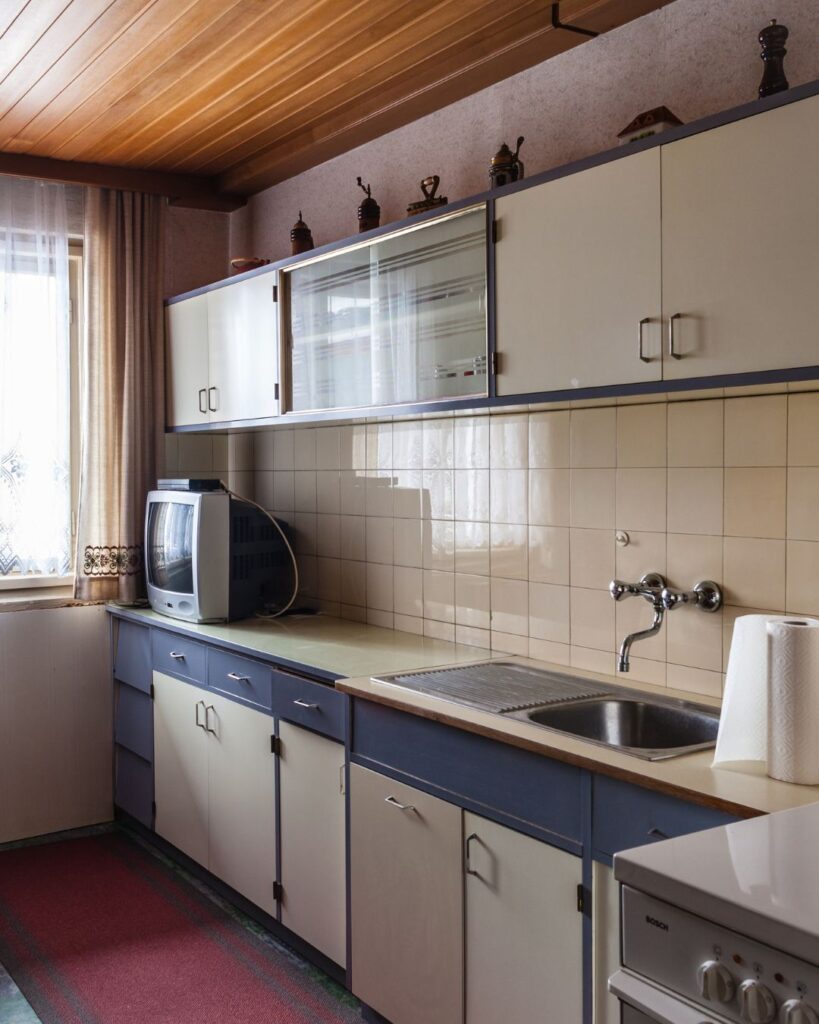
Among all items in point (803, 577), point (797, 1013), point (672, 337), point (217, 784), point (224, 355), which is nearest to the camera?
point (797, 1013)

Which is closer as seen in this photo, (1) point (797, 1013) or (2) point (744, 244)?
(1) point (797, 1013)

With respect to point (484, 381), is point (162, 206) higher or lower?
higher

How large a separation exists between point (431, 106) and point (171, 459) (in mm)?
1762

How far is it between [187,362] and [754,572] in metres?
2.41

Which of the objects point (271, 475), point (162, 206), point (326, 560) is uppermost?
point (162, 206)

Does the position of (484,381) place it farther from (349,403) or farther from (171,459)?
(171,459)

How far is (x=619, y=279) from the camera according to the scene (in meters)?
2.19

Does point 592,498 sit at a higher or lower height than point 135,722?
higher

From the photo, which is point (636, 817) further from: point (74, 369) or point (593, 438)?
point (74, 369)

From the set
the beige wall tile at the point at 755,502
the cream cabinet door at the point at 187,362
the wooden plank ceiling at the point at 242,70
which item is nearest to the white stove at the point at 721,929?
the beige wall tile at the point at 755,502

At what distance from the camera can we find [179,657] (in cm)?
351

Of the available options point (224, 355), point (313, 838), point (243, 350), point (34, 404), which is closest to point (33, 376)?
point (34, 404)

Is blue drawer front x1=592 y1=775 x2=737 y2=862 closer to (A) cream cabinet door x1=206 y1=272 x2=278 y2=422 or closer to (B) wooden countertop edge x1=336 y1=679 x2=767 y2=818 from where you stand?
(B) wooden countertop edge x1=336 y1=679 x2=767 y2=818

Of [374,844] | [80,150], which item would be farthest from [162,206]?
[374,844]
